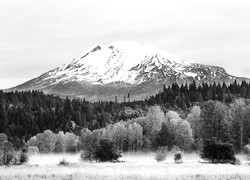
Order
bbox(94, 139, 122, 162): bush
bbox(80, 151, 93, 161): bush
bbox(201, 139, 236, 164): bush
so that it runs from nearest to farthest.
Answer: bbox(201, 139, 236, 164): bush < bbox(94, 139, 122, 162): bush < bbox(80, 151, 93, 161): bush

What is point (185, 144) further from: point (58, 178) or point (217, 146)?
point (58, 178)

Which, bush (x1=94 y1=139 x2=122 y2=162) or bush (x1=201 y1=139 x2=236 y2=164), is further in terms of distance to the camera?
bush (x1=94 y1=139 x2=122 y2=162)

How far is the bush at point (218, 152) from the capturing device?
78500 mm

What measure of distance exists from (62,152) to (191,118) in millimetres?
52523

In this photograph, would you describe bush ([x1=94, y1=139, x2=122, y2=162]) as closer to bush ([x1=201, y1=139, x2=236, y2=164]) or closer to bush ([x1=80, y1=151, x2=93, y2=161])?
bush ([x1=80, y1=151, x2=93, y2=161])

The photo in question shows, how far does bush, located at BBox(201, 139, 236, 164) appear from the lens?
7850 centimetres

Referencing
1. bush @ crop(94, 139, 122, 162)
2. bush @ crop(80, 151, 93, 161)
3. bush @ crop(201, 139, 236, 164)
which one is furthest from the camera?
bush @ crop(80, 151, 93, 161)

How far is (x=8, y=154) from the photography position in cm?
7625

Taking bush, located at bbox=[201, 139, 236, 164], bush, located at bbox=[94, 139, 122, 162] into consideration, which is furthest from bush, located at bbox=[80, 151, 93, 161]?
bush, located at bbox=[201, 139, 236, 164]

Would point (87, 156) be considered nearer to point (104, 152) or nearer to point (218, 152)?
point (104, 152)

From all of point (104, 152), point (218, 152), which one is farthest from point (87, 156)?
point (218, 152)

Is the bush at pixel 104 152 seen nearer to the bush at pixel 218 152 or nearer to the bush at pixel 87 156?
the bush at pixel 87 156

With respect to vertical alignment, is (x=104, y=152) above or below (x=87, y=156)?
above

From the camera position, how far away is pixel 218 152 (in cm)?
7994
